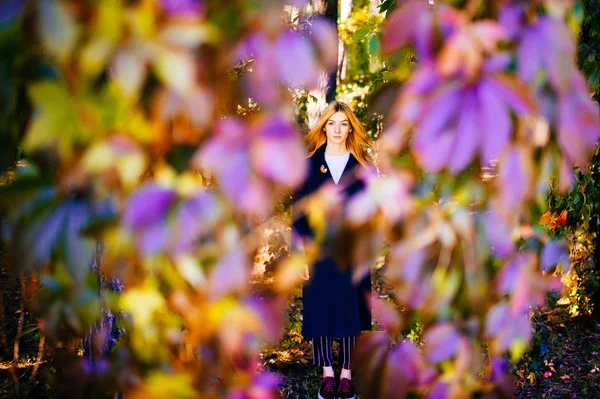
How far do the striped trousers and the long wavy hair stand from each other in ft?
3.42

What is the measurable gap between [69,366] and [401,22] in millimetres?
665

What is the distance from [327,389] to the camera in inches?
131

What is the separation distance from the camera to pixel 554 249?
2.71 feet

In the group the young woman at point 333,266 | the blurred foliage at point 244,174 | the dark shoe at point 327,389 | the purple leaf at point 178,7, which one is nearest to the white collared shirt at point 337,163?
the young woman at point 333,266

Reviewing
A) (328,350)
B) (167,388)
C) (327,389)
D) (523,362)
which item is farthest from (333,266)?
(167,388)

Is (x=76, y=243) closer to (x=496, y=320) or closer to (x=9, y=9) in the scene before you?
(x=9, y=9)

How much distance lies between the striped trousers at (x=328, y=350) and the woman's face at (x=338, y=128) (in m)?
1.14

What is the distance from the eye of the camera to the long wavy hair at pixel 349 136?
3195mm

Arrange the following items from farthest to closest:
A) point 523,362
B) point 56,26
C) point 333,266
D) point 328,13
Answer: point 328,13, point 333,266, point 523,362, point 56,26

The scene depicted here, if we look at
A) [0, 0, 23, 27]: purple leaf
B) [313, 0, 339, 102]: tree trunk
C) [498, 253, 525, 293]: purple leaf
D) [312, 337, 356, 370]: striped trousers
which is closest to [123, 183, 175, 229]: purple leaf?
[0, 0, 23, 27]: purple leaf

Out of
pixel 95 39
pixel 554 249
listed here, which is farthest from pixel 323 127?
pixel 95 39

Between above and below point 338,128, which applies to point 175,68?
below

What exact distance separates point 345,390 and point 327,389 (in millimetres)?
102

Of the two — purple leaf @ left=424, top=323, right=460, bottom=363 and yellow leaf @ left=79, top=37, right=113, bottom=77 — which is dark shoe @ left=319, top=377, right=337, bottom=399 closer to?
purple leaf @ left=424, top=323, right=460, bottom=363
